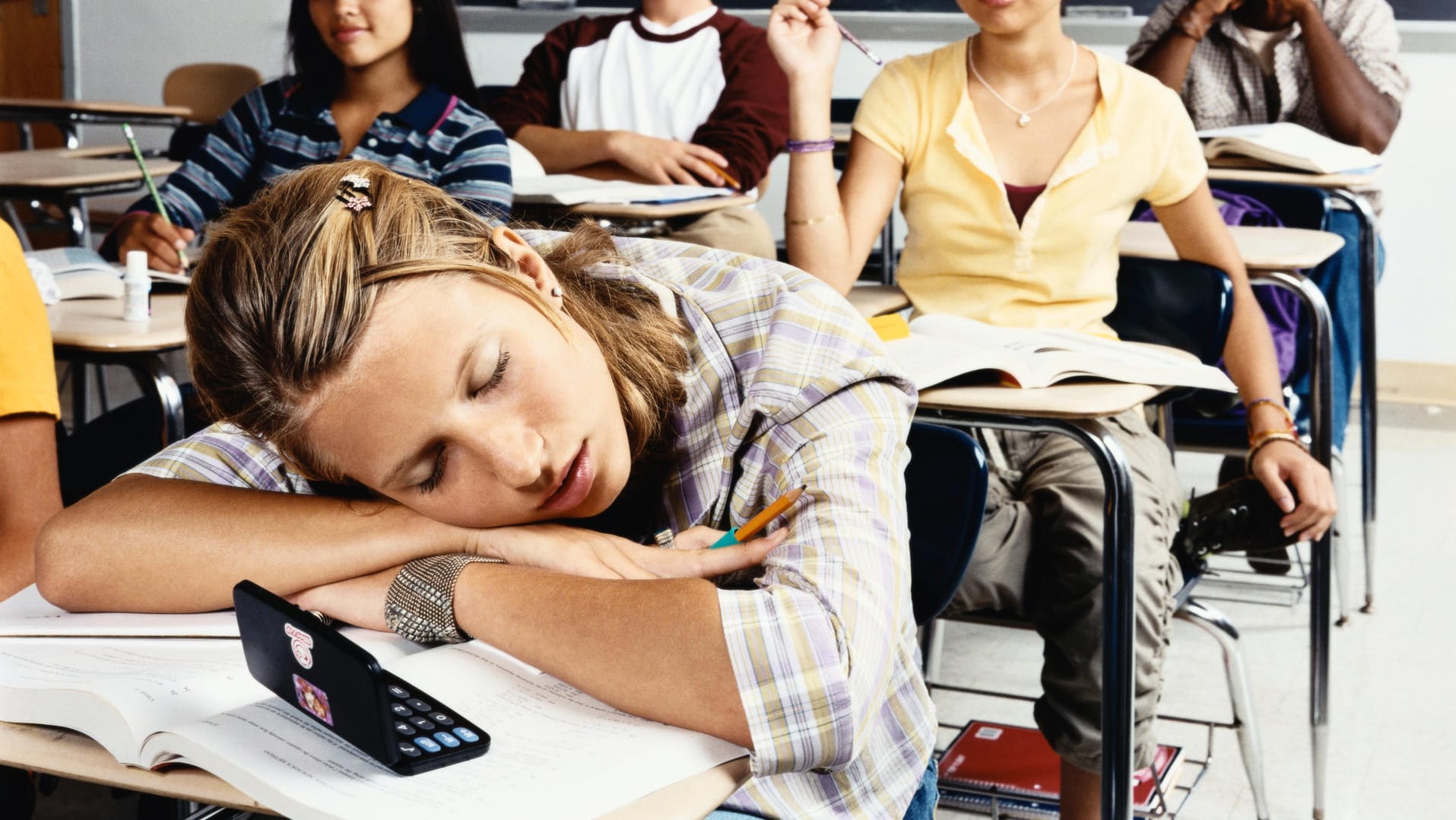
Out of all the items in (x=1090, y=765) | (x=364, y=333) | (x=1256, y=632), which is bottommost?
→ (x=1256, y=632)

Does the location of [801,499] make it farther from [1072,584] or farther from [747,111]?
[747,111]

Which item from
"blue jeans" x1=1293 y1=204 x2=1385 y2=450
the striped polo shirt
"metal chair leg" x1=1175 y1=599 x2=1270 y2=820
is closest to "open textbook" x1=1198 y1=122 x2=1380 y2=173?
"blue jeans" x1=1293 y1=204 x2=1385 y2=450

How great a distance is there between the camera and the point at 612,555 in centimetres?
95

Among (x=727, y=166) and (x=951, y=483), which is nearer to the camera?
(x=951, y=483)

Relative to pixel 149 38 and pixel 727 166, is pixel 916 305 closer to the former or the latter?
pixel 727 166

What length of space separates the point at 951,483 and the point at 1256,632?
5.50ft

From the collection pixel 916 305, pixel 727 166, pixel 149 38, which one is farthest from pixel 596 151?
pixel 149 38

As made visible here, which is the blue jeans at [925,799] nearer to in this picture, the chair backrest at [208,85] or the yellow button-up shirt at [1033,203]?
the yellow button-up shirt at [1033,203]

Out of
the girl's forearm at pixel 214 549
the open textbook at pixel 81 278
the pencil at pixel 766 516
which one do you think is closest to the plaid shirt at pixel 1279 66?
the open textbook at pixel 81 278

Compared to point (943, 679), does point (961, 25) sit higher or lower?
higher

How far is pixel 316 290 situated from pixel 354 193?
0.31ft

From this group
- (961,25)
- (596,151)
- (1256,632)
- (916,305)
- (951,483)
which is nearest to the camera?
(951,483)

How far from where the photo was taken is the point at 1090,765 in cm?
159

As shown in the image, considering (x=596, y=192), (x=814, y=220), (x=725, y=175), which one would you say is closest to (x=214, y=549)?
(x=814, y=220)
